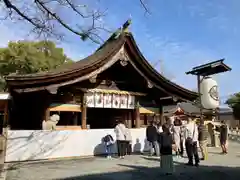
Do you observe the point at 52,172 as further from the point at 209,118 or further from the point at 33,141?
the point at 209,118

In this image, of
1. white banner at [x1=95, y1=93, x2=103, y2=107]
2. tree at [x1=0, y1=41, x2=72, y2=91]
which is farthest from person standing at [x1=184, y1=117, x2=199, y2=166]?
tree at [x1=0, y1=41, x2=72, y2=91]

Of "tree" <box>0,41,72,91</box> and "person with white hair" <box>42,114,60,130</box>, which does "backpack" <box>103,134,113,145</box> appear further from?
"tree" <box>0,41,72,91</box>

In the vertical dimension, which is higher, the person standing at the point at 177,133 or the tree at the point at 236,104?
the tree at the point at 236,104

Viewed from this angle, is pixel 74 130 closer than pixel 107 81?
Yes

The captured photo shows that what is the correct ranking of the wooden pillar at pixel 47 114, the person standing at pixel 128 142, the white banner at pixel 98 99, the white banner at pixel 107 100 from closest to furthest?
the wooden pillar at pixel 47 114 → the person standing at pixel 128 142 → the white banner at pixel 98 99 → the white banner at pixel 107 100

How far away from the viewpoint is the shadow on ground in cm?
881

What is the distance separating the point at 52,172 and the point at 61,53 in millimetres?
28568

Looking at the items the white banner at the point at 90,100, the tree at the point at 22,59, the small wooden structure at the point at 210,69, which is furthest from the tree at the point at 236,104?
the white banner at the point at 90,100

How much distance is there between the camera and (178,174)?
31.0 ft

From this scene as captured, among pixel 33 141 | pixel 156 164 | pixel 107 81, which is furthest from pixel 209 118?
pixel 33 141

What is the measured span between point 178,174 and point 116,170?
6.83ft

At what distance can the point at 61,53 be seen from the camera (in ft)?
120

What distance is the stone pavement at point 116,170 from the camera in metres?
8.89

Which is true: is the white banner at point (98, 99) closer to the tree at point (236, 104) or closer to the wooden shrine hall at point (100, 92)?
the wooden shrine hall at point (100, 92)
